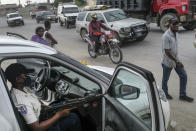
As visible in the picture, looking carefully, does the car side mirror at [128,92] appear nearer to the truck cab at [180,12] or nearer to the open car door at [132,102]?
the open car door at [132,102]

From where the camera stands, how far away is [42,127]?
2.22 m

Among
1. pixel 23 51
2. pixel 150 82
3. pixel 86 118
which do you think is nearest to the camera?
pixel 150 82

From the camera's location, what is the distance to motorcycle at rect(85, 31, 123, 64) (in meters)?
8.01

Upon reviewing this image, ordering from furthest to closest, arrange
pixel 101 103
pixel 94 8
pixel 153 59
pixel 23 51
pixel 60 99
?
pixel 94 8 < pixel 153 59 < pixel 60 99 < pixel 101 103 < pixel 23 51

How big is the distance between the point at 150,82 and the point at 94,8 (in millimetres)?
10817

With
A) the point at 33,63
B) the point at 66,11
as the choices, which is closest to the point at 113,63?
the point at 33,63

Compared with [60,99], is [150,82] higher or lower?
higher

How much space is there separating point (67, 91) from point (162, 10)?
37.3ft

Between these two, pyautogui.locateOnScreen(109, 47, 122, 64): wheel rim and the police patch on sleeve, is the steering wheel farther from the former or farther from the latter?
pyautogui.locateOnScreen(109, 47, 122, 64): wheel rim

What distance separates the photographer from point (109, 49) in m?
8.29

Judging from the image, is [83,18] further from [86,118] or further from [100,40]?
[86,118]

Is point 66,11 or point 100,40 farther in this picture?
point 66,11

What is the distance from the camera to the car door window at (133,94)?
6.50ft

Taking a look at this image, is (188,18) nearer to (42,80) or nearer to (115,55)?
(115,55)
